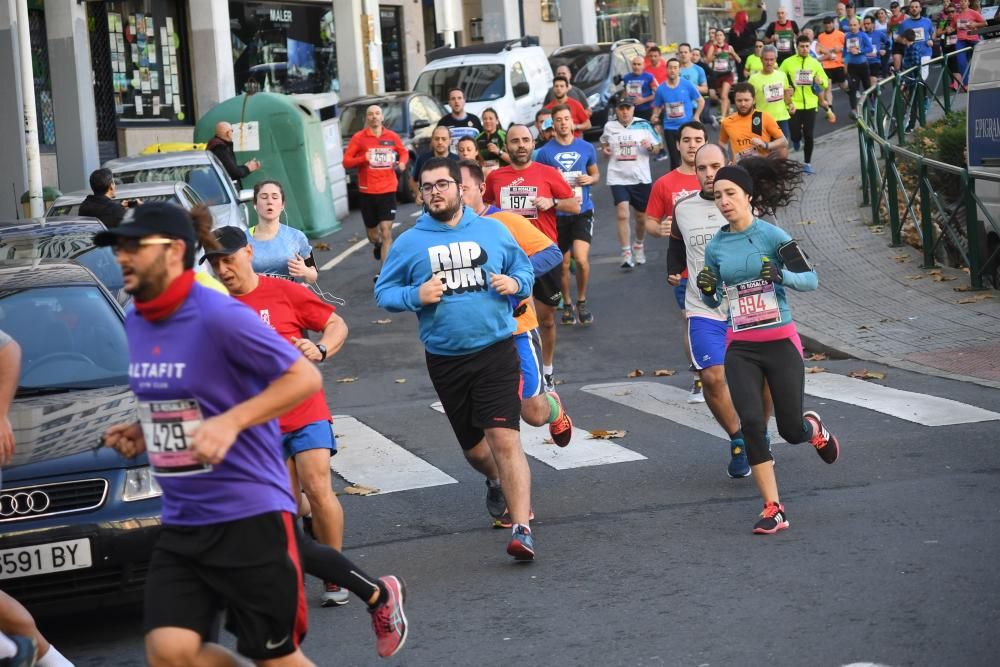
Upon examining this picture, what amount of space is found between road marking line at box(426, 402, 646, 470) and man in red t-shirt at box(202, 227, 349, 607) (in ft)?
10.0

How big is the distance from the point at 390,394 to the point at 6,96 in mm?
12571

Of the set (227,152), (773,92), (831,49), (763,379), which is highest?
(831,49)

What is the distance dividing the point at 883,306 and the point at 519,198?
4.18m

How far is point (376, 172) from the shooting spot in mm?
19234

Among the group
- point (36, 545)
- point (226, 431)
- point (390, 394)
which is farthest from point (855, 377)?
point (226, 431)

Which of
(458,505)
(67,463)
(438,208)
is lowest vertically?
(458,505)

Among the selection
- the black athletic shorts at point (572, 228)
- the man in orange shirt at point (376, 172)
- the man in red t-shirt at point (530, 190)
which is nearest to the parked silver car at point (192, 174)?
the man in orange shirt at point (376, 172)

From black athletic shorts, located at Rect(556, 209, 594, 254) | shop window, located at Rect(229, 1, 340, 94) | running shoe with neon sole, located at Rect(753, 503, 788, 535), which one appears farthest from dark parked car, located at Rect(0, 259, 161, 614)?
shop window, located at Rect(229, 1, 340, 94)

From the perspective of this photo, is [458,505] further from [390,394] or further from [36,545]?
[390,394]

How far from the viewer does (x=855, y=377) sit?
12211 mm

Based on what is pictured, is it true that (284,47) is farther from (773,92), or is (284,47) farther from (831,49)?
(773,92)

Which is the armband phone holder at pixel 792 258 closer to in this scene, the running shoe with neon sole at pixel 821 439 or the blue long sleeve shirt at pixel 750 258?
the blue long sleeve shirt at pixel 750 258

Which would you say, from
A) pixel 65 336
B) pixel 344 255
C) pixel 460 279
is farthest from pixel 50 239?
pixel 344 255

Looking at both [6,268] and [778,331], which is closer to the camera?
[778,331]
